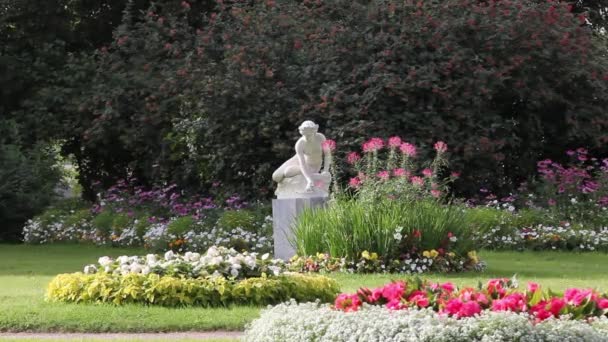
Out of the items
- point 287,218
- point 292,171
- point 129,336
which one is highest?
point 292,171

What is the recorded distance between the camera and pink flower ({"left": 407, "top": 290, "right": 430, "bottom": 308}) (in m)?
8.08

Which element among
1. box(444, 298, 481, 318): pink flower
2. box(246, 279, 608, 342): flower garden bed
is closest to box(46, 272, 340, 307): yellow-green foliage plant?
box(246, 279, 608, 342): flower garden bed

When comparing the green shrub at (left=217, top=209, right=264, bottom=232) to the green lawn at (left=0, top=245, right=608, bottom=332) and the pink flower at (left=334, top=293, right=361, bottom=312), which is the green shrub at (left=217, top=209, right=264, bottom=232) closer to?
the green lawn at (left=0, top=245, right=608, bottom=332)

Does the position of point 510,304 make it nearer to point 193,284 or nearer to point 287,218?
point 193,284

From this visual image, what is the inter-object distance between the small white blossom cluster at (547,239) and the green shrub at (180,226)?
5041mm

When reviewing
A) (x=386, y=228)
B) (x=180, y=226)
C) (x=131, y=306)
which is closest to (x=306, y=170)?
(x=386, y=228)

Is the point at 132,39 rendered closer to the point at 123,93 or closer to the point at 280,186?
the point at 123,93

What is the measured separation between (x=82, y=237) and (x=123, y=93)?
3400 millimetres

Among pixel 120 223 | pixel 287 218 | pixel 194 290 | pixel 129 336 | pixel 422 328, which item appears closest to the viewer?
pixel 422 328

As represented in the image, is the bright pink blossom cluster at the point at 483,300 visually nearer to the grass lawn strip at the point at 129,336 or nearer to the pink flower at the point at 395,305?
the pink flower at the point at 395,305

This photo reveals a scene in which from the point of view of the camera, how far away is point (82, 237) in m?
21.9

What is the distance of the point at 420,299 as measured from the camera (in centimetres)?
812

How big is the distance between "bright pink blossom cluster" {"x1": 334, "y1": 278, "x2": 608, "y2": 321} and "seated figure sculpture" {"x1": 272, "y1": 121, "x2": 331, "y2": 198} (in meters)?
7.15

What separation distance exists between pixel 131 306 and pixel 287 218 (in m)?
5.27
